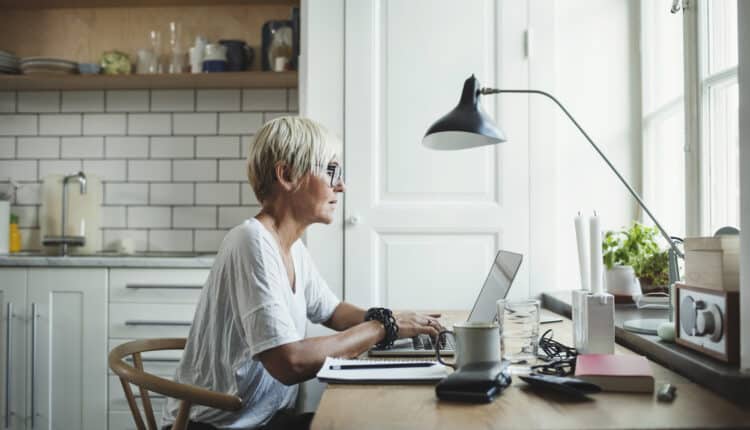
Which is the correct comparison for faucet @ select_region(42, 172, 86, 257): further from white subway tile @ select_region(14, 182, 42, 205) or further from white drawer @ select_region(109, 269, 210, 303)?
white drawer @ select_region(109, 269, 210, 303)

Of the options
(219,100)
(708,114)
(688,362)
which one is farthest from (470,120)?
(219,100)

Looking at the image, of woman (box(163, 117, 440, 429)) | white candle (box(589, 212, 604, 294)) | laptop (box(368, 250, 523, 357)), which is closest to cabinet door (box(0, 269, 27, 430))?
woman (box(163, 117, 440, 429))

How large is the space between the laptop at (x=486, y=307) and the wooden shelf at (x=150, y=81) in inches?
66.2

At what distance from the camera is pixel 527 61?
2805 mm

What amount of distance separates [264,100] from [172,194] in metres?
0.70

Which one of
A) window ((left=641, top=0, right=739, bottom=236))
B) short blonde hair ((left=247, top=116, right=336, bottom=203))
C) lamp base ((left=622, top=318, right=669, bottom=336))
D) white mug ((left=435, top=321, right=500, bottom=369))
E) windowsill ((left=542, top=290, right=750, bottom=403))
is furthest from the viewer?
window ((left=641, top=0, right=739, bottom=236))

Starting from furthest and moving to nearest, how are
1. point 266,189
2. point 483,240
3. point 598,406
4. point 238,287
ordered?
point 483,240 < point 266,189 < point 238,287 < point 598,406

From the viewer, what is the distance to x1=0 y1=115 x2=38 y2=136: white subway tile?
3.62 meters

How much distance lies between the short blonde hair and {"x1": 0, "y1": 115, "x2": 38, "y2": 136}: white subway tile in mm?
2401

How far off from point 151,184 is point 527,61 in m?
2.03

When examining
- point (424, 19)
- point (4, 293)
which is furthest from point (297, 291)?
point (4, 293)

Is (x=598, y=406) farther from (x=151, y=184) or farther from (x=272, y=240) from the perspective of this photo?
(x=151, y=184)

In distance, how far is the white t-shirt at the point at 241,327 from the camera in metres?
A: 1.48

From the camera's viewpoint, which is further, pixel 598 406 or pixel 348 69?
pixel 348 69
